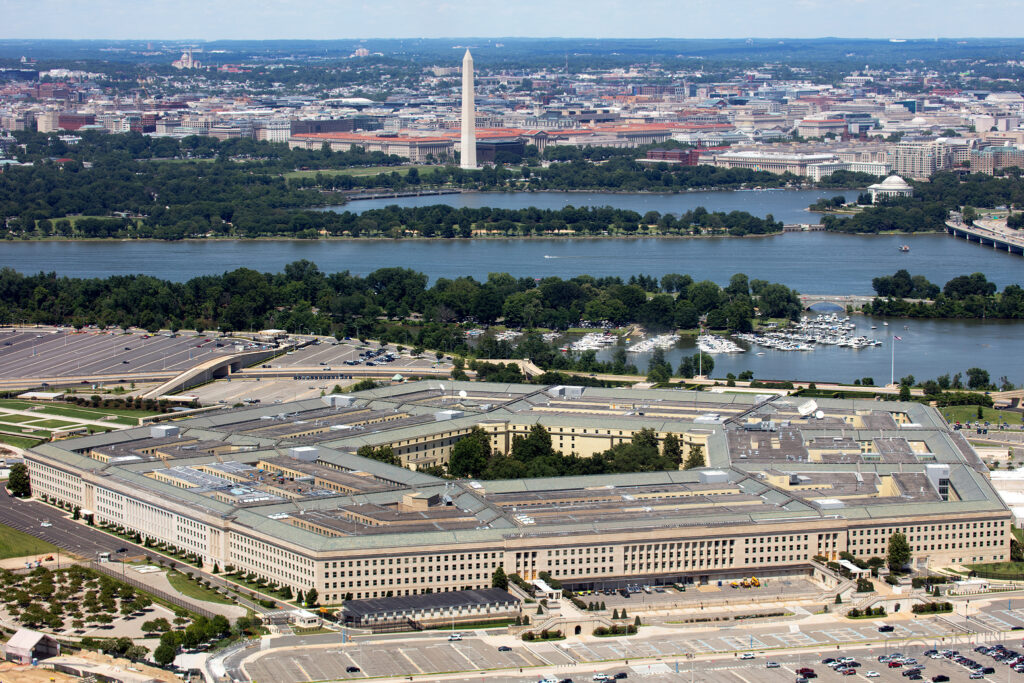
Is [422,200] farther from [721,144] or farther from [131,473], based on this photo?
[131,473]

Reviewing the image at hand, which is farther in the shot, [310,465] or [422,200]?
[422,200]

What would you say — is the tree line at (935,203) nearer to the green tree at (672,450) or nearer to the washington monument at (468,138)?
the washington monument at (468,138)

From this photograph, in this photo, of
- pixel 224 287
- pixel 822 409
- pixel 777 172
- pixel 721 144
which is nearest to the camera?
pixel 822 409

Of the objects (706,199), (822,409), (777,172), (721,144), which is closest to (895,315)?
(822,409)

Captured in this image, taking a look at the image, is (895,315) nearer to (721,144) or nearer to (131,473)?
(131,473)

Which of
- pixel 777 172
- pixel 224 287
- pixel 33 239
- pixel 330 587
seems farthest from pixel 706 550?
pixel 777 172

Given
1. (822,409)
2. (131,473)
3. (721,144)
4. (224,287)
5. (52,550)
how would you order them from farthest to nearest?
(721,144)
(224,287)
(822,409)
(131,473)
(52,550)

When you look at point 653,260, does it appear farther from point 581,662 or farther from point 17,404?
point 581,662

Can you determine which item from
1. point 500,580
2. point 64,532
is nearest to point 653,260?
point 64,532
